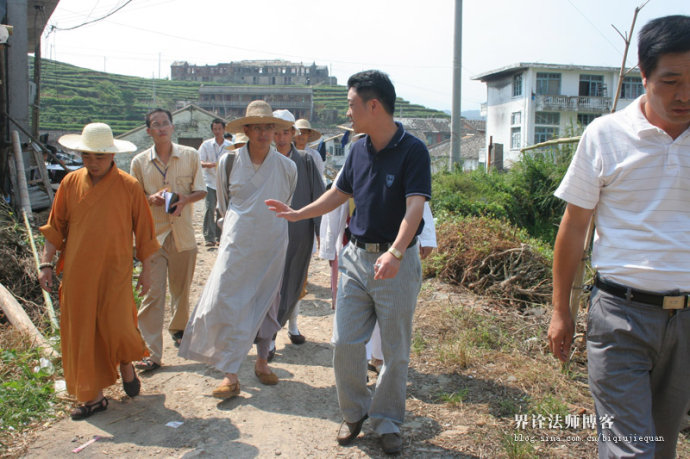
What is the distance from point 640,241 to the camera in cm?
218

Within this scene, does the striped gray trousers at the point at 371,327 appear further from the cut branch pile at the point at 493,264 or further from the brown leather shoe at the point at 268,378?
the cut branch pile at the point at 493,264

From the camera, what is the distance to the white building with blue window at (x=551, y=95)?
150 ft

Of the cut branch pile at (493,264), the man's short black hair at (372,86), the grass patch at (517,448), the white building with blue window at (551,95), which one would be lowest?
the grass patch at (517,448)

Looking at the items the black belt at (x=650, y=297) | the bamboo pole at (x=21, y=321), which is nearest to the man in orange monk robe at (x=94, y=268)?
the bamboo pole at (x=21, y=321)

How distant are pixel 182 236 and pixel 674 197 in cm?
361

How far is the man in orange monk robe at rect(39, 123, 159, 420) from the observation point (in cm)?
360

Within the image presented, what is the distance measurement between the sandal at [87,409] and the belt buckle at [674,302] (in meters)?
3.41

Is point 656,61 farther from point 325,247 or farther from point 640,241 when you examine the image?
point 325,247

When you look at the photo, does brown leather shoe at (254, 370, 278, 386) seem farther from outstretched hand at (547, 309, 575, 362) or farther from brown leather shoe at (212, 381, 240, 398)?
outstretched hand at (547, 309, 575, 362)

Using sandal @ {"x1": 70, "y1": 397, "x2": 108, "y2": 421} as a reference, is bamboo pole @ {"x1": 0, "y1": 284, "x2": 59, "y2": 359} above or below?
above

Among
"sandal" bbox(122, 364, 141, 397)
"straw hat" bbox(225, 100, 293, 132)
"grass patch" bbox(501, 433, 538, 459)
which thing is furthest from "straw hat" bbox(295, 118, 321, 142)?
"grass patch" bbox(501, 433, 538, 459)

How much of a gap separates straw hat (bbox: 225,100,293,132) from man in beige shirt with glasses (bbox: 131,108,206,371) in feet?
1.95

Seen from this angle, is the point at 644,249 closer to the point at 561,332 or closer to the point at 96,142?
the point at 561,332

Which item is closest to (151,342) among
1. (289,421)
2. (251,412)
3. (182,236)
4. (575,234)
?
(182,236)
